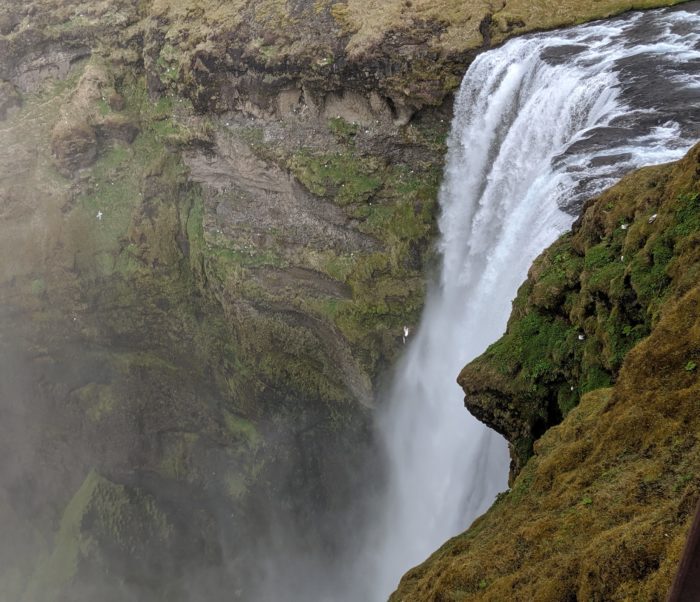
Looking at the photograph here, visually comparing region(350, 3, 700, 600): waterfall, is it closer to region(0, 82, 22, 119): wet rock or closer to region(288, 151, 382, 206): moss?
region(288, 151, 382, 206): moss

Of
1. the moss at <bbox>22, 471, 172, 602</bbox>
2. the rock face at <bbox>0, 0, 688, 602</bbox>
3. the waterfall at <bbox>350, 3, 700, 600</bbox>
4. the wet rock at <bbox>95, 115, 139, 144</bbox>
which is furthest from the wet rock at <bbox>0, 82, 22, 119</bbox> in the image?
the waterfall at <bbox>350, 3, 700, 600</bbox>

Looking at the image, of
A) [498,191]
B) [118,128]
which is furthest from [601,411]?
[118,128]

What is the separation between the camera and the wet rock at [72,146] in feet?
108

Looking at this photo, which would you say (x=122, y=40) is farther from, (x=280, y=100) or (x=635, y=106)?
(x=635, y=106)

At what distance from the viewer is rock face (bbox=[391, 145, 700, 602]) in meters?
6.16

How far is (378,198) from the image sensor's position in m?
26.7

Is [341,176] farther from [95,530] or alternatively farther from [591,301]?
[95,530]

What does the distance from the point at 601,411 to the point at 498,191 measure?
43.3 feet

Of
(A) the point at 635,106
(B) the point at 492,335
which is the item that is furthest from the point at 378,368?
(A) the point at 635,106

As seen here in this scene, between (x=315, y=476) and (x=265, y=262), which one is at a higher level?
(x=265, y=262)

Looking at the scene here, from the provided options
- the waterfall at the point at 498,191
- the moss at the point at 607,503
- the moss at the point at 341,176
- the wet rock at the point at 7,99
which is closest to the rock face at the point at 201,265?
the moss at the point at 341,176

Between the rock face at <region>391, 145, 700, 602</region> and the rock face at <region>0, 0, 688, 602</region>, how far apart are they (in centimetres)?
1433

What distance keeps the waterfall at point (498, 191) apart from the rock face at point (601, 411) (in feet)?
10.9

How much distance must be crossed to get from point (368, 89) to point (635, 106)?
1197cm
